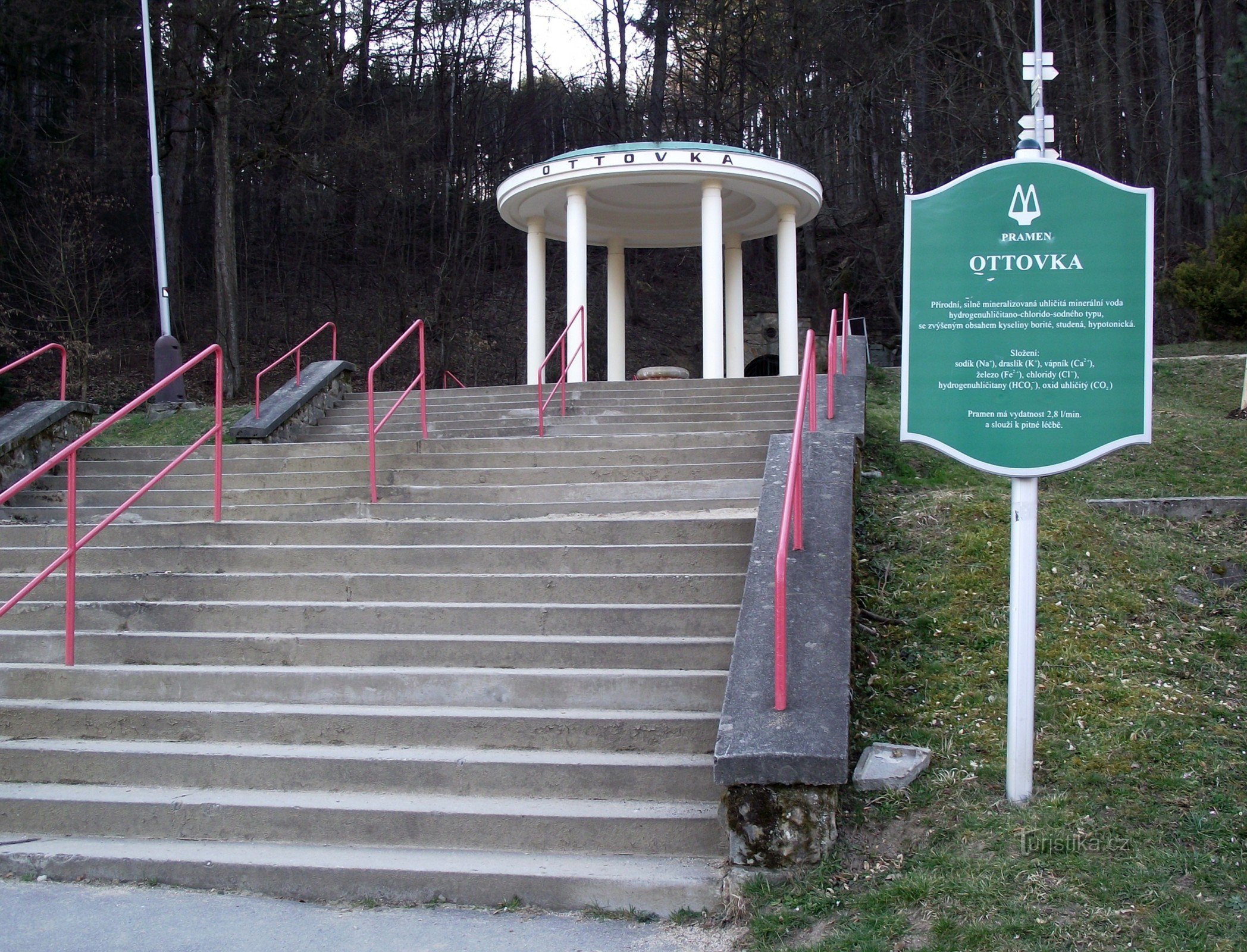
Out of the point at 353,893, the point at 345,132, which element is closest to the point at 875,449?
the point at 353,893

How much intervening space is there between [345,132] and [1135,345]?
76.6 ft

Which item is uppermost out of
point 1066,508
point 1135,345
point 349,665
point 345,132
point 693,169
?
point 345,132

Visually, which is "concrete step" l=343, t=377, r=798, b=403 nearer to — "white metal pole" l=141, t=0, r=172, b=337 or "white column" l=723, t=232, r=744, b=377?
"white column" l=723, t=232, r=744, b=377

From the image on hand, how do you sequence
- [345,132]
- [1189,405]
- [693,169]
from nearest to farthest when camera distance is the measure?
1. [1189,405]
2. [693,169]
3. [345,132]

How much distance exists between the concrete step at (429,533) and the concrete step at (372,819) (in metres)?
2.07

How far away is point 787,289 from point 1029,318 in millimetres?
11206

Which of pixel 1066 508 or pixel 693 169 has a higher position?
pixel 693 169

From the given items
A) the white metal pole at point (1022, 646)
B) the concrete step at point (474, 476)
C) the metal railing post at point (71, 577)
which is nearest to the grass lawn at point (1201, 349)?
the concrete step at point (474, 476)

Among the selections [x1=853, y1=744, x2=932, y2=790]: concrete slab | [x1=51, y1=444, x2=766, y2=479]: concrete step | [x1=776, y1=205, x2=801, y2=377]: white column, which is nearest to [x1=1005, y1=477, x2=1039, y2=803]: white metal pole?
[x1=853, y1=744, x2=932, y2=790]: concrete slab

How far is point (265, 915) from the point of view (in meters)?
4.04

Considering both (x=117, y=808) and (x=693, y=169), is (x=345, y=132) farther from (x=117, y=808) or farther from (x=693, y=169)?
(x=117, y=808)

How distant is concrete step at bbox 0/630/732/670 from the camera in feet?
17.2

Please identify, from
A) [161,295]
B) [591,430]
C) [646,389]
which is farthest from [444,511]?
[161,295]

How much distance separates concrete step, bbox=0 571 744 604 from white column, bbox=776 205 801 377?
938 centimetres
